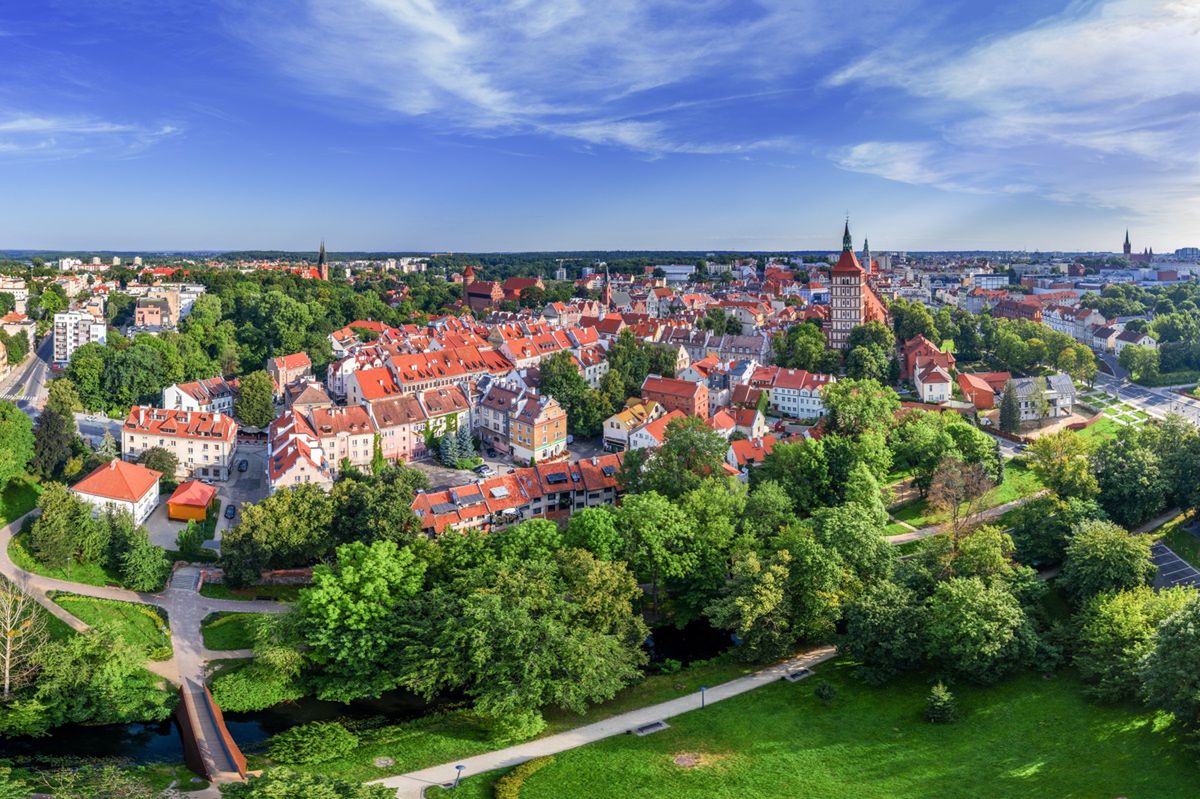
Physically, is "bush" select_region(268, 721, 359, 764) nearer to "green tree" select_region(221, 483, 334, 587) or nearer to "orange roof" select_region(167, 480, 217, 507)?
"green tree" select_region(221, 483, 334, 587)

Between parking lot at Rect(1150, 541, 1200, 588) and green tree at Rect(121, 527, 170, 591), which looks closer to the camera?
parking lot at Rect(1150, 541, 1200, 588)

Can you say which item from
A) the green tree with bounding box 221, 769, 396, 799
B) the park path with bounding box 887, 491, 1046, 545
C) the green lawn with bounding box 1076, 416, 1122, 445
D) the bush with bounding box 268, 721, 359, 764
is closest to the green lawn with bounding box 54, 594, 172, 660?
the bush with bounding box 268, 721, 359, 764

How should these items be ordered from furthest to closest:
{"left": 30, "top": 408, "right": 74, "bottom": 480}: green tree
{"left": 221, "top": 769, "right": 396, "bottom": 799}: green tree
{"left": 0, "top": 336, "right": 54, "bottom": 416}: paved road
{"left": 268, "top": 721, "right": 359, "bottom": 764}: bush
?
{"left": 0, "top": 336, "right": 54, "bottom": 416}: paved road < {"left": 30, "top": 408, "right": 74, "bottom": 480}: green tree < {"left": 268, "top": 721, "right": 359, "bottom": 764}: bush < {"left": 221, "top": 769, "right": 396, "bottom": 799}: green tree

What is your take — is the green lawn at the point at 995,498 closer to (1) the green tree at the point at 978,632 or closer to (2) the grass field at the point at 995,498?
(2) the grass field at the point at 995,498

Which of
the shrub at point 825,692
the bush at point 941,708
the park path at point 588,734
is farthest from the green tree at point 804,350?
the bush at point 941,708

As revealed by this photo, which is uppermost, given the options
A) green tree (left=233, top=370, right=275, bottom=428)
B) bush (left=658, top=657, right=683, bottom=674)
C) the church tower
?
the church tower

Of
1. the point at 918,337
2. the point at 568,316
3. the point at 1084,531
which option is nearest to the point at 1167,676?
the point at 1084,531
